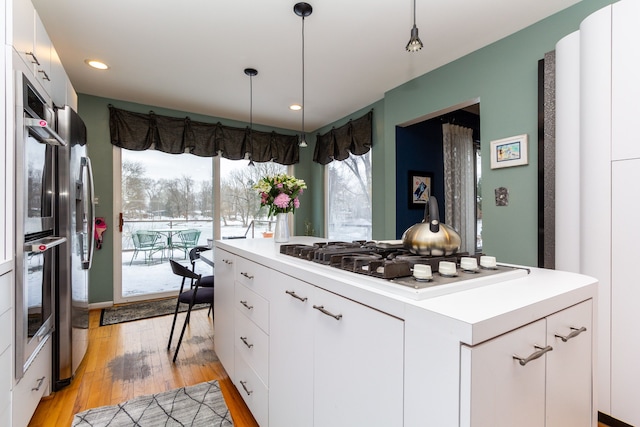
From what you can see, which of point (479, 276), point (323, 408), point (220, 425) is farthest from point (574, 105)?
point (220, 425)

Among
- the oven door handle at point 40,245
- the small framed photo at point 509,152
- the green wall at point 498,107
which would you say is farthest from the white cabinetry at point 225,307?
the small framed photo at point 509,152

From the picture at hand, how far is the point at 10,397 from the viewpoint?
53.3 inches

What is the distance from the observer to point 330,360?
1.02 meters

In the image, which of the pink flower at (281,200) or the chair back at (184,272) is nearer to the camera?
the pink flower at (281,200)

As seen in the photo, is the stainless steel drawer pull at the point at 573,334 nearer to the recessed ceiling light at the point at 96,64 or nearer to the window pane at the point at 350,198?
the window pane at the point at 350,198

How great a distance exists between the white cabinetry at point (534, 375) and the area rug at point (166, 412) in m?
1.49

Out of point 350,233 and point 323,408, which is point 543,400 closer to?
point 323,408

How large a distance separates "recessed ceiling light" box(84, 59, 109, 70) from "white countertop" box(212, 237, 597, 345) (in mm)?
→ 2954

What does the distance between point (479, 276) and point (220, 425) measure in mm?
1556

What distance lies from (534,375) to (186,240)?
422 cm

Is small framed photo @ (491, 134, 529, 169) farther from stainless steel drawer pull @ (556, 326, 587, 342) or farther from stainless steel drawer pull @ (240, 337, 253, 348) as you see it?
stainless steel drawer pull @ (240, 337, 253, 348)

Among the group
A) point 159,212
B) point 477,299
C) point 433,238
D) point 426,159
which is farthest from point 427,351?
point 159,212

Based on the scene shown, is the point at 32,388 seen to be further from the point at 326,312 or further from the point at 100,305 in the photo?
the point at 100,305

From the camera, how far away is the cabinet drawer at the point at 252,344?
4.78ft
